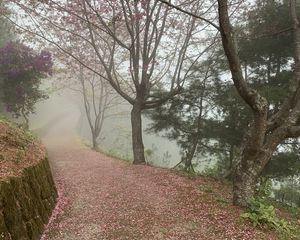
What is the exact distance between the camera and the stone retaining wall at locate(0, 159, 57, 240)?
19.1 ft

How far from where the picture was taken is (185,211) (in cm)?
903

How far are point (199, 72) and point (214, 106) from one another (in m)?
1.96

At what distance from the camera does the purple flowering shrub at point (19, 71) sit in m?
21.1

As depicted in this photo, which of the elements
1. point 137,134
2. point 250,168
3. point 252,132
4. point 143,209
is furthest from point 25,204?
point 137,134

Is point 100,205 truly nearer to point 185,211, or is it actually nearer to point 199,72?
point 185,211

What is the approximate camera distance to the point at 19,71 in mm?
21250

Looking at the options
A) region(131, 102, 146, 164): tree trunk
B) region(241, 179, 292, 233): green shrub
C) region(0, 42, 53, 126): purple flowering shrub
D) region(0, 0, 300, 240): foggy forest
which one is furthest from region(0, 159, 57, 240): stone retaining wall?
region(0, 42, 53, 126): purple flowering shrub

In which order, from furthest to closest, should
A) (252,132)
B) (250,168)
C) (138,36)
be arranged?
(138,36) < (252,132) < (250,168)

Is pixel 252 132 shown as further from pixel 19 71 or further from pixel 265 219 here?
pixel 19 71

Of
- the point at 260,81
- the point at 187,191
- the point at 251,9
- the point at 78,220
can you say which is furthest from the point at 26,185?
the point at 251,9

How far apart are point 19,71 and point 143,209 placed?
15234mm

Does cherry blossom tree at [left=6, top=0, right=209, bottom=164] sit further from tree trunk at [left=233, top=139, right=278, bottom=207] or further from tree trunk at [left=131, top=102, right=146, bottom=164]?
tree trunk at [left=233, top=139, right=278, bottom=207]

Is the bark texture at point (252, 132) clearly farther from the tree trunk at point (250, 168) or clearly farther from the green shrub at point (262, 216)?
the green shrub at point (262, 216)

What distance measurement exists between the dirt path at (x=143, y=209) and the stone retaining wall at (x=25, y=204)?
42cm
